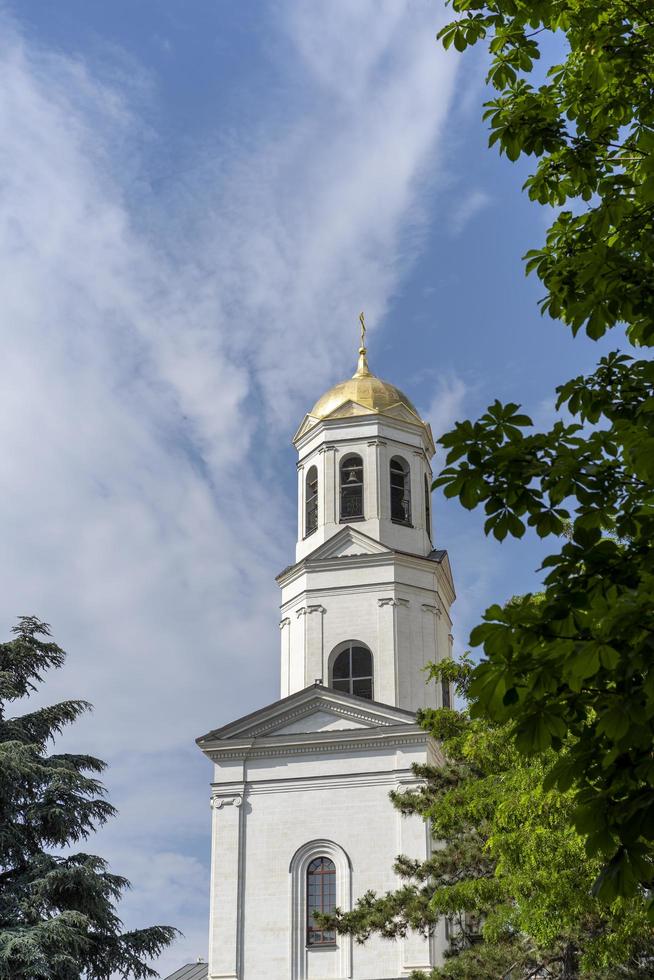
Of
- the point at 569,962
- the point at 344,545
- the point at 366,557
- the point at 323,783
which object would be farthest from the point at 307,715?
the point at 569,962

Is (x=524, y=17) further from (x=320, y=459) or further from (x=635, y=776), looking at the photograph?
(x=320, y=459)

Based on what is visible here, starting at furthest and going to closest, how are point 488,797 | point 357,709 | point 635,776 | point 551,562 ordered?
point 357,709 < point 488,797 < point 551,562 < point 635,776

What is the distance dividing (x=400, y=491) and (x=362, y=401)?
306cm

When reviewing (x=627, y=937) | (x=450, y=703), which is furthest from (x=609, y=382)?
(x=450, y=703)

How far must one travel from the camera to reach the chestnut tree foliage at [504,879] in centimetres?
1445

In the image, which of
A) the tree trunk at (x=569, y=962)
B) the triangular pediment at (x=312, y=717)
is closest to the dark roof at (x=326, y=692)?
the triangular pediment at (x=312, y=717)

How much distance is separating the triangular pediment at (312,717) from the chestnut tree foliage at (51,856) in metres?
7.41

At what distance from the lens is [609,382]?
311 inches

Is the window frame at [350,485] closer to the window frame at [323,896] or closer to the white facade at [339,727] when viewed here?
the white facade at [339,727]

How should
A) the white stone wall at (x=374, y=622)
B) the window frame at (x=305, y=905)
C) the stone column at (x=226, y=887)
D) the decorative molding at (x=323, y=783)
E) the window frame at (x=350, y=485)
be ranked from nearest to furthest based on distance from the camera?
1. the window frame at (x=305, y=905)
2. the stone column at (x=226, y=887)
3. the decorative molding at (x=323, y=783)
4. the white stone wall at (x=374, y=622)
5. the window frame at (x=350, y=485)

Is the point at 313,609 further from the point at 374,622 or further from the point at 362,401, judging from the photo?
the point at 362,401

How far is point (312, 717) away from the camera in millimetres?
31203

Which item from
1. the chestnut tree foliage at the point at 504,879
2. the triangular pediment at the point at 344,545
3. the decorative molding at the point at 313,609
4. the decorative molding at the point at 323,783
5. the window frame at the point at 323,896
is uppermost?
the triangular pediment at the point at 344,545

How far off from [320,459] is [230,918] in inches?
518
